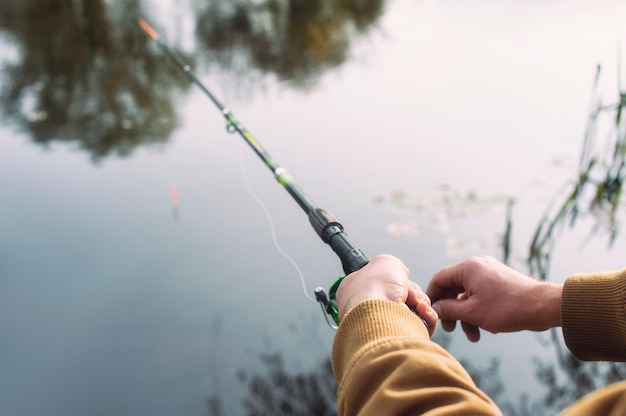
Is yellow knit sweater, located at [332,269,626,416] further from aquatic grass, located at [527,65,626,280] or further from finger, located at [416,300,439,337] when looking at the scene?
aquatic grass, located at [527,65,626,280]

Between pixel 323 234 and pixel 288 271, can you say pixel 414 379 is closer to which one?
pixel 323 234

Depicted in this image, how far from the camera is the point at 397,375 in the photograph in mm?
658

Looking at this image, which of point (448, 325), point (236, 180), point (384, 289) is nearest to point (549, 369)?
point (448, 325)

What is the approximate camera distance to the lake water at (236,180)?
87.1 inches

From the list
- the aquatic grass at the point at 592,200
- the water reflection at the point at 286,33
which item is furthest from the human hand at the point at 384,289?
the water reflection at the point at 286,33

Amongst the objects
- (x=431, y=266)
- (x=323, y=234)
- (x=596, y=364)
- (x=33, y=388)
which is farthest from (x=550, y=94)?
(x=33, y=388)

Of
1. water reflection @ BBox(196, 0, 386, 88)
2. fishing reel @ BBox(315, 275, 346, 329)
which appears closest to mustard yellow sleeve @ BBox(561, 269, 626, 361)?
fishing reel @ BBox(315, 275, 346, 329)

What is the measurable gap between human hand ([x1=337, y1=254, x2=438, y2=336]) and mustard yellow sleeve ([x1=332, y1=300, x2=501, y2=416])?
0.28 feet

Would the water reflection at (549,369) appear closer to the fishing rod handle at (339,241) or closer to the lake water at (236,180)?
the lake water at (236,180)

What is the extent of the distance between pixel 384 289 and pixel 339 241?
348mm

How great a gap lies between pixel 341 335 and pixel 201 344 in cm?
159

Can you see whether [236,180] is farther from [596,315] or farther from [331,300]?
[596,315]

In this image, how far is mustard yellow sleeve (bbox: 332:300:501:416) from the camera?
0.65 m

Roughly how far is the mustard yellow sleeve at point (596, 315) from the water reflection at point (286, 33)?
412 cm
